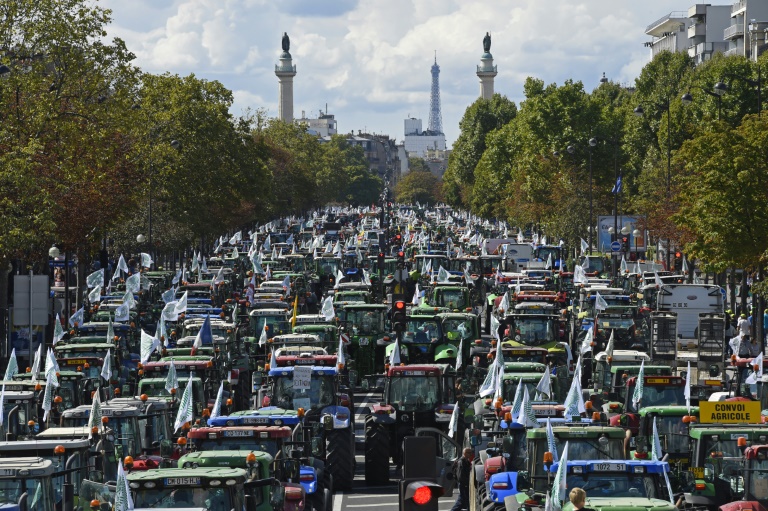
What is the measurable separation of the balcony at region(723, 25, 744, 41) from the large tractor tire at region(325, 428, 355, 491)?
120509 mm

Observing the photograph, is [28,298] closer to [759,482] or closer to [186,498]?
[759,482]

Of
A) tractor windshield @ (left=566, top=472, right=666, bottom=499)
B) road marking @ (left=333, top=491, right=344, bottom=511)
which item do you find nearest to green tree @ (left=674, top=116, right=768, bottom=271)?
road marking @ (left=333, top=491, right=344, bottom=511)

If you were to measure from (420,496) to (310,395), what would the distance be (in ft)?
41.3

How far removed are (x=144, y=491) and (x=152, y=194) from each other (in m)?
59.1

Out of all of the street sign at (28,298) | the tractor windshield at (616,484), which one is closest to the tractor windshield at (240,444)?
the tractor windshield at (616,484)

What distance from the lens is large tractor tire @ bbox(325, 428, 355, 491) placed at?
23.2m

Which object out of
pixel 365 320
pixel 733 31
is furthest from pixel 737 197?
pixel 733 31

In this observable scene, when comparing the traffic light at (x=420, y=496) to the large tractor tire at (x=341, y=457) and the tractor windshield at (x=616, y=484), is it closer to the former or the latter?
the tractor windshield at (x=616, y=484)

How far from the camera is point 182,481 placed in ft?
51.0

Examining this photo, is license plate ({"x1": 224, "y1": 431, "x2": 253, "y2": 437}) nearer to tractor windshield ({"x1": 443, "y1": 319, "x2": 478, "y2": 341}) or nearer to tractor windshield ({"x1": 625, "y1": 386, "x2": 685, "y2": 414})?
tractor windshield ({"x1": 625, "y1": 386, "x2": 685, "y2": 414})

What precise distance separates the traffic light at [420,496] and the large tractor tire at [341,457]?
10.5m

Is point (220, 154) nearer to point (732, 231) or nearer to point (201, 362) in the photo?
point (732, 231)

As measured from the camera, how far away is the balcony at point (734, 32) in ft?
458

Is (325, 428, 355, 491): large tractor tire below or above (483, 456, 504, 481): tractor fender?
below
